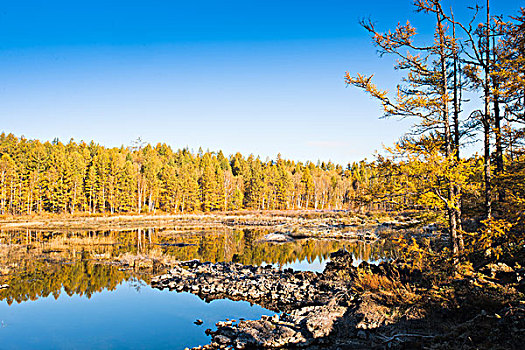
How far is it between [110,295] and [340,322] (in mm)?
11052

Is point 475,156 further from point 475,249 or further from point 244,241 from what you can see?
point 244,241

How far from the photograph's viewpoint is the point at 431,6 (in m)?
12.6

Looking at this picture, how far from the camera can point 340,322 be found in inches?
439

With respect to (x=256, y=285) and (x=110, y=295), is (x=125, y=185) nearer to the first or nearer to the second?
(x=110, y=295)

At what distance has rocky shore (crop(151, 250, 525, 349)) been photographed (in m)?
8.54

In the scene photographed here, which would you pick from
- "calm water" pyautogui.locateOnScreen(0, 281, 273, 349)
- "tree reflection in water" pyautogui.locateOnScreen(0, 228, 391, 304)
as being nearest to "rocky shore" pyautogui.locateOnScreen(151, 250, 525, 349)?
"calm water" pyautogui.locateOnScreen(0, 281, 273, 349)

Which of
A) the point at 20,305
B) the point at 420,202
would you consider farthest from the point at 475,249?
the point at 20,305

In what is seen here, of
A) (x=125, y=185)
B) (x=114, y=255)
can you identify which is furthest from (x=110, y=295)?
(x=125, y=185)

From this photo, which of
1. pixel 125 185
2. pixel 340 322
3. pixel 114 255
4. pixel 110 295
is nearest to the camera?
pixel 340 322

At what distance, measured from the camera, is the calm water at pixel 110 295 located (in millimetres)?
11922

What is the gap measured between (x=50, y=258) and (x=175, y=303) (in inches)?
546

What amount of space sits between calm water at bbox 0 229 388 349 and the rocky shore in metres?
1.06

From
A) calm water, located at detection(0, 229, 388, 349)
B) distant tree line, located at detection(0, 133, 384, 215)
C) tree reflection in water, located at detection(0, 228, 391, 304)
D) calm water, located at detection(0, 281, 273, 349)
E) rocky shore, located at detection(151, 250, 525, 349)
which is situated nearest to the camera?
rocky shore, located at detection(151, 250, 525, 349)

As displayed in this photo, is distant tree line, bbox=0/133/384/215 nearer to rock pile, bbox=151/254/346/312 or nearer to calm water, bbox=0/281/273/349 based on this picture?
rock pile, bbox=151/254/346/312
